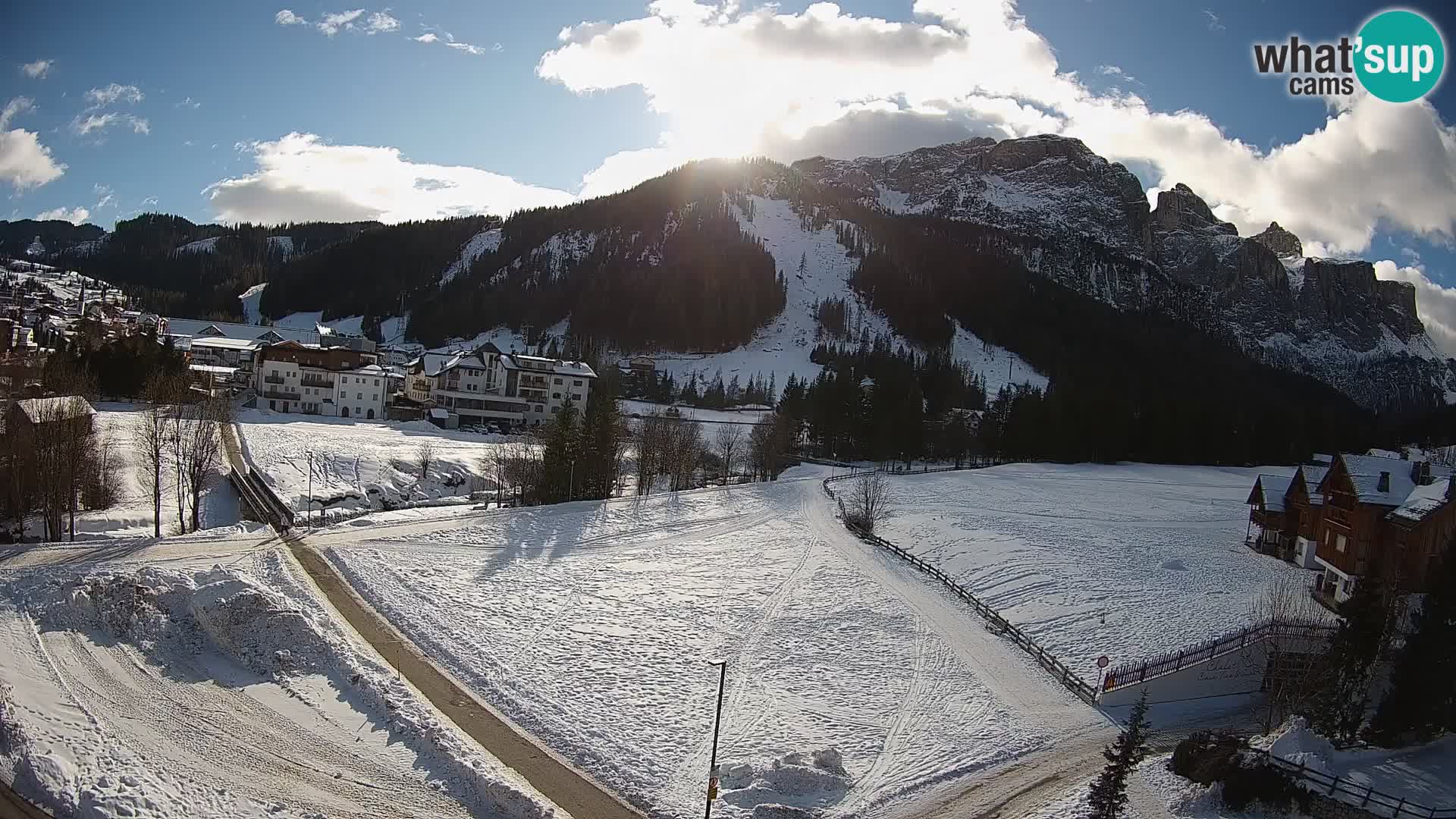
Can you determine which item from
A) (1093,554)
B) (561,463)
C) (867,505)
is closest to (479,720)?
(561,463)

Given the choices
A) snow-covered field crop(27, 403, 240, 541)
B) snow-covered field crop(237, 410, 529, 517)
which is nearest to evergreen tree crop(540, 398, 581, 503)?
snow-covered field crop(237, 410, 529, 517)

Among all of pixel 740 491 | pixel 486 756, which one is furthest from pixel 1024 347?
pixel 486 756

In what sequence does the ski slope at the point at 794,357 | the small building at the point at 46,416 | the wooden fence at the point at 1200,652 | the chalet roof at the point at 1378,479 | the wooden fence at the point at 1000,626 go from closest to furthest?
1. the wooden fence at the point at 1200,652
2. the wooden fence at the point at 1000,626
3. the chalet roof at the point at 1378,479
4. the small building at the point at 46,416
5. the ski slope at the point at 794,357

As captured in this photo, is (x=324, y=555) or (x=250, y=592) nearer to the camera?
(x=250, y=592)

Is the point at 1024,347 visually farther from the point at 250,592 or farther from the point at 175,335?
the point at 250,592

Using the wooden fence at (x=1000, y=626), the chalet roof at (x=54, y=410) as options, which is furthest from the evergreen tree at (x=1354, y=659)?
the chalet roof at (x=54, y=410)

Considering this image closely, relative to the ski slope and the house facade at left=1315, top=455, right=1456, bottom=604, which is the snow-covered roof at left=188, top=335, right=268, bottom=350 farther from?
the house facade at left=1315, top=455, right=1456, bottom=604

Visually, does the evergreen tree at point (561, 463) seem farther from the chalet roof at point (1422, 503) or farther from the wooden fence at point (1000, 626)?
the chalet roof at point (1422, 503)
